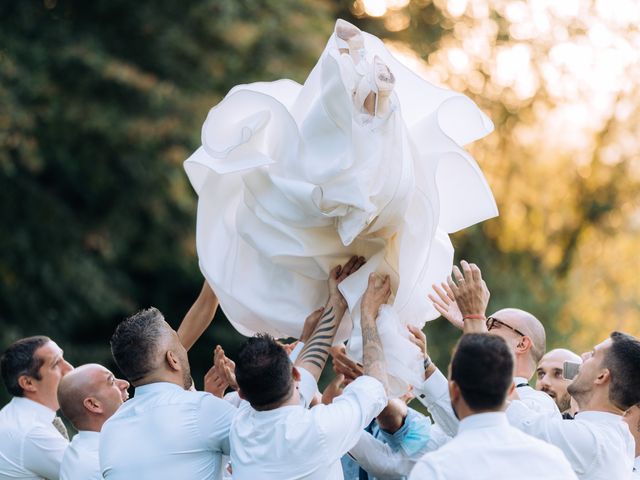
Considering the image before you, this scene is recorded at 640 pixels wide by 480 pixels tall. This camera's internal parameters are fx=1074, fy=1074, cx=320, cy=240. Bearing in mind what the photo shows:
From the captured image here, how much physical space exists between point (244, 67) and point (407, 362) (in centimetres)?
1133

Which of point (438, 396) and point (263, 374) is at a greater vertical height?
point (263, 374)

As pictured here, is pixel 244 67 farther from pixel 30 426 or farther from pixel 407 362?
pixel 407 362

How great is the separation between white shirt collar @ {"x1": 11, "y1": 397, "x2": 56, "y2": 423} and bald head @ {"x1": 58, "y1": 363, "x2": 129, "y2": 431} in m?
0.82

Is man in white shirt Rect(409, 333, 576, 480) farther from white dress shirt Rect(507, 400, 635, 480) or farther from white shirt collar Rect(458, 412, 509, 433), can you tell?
white dress shirt Rect(507, 400, 635, 480)

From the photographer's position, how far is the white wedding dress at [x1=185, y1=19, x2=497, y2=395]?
17.0ft

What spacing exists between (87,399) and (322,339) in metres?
1.51

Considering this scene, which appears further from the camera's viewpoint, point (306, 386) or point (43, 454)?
point (43, 454)

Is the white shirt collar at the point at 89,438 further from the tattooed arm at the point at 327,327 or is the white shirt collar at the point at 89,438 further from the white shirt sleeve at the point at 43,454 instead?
the tattooed arm at the point at 327,327

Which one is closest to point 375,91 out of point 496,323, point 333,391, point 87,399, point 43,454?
point 496,323

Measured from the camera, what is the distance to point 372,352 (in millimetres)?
5293

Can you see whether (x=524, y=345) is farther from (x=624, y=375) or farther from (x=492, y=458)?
(x=492, y=458)

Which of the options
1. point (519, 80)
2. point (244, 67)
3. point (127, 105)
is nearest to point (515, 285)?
point (519, 80)

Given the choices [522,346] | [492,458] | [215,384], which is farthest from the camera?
[215,384]

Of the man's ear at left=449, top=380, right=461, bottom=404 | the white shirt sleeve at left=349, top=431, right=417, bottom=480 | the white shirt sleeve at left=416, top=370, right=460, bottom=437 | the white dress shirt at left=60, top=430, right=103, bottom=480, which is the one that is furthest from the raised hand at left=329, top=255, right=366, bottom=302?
the white dress shirt at left=60, top=430, right=103, bottom=480
